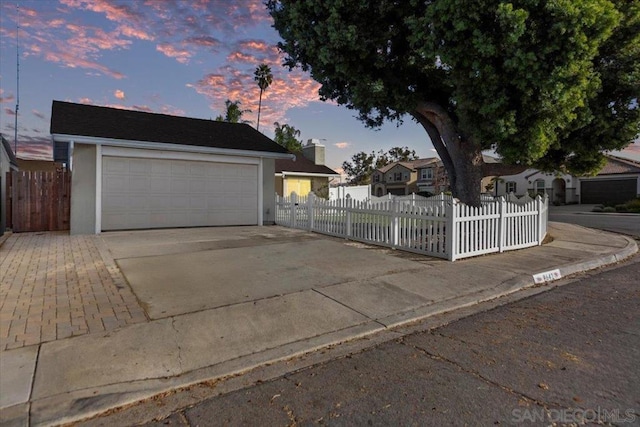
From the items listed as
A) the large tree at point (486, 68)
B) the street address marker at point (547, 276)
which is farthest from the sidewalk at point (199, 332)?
the large tree at point (486, 68)

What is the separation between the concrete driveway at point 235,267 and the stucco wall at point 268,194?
3.81m

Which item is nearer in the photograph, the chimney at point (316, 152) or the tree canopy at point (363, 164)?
the chimney at point (316, 152)

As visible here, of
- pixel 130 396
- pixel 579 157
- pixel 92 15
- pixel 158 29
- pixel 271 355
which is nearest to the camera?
pixel 130 396

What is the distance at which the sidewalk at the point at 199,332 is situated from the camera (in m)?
2.62

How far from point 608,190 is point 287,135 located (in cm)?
3099

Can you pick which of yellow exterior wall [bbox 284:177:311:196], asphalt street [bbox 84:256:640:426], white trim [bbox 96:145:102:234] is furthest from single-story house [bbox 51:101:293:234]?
asphalt street [bbox 84:256:640:426]

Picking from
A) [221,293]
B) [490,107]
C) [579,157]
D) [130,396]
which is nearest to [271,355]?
[130,396]

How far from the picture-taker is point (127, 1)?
33.6 feet

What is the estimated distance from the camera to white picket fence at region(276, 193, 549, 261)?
23.7 ft

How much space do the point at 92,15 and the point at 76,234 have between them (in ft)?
21.7

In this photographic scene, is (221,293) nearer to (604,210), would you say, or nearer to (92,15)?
(92,15)

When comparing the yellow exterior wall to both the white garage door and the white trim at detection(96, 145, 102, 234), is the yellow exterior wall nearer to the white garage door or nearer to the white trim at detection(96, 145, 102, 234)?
the white garage door

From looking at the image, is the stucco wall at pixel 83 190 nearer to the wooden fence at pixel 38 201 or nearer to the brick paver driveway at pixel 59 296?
the wooden fence at pixel 38 201

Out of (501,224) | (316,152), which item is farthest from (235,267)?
(316,152)
